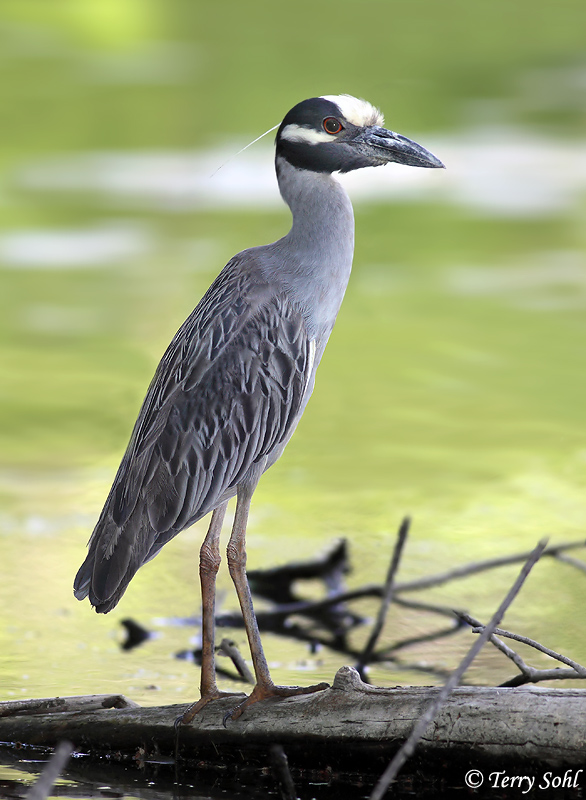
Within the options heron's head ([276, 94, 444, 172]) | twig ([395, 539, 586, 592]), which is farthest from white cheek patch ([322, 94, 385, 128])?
twig ([395, 539, 586, 592])

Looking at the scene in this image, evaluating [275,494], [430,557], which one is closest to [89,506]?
[275,494]

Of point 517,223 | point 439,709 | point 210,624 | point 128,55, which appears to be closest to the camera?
point 439,709

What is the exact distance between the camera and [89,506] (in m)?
7.53

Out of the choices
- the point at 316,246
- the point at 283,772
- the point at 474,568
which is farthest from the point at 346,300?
the point at 283,772

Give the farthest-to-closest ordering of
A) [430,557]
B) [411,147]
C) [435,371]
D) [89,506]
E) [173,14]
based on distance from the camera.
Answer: [173,14], [435,371], [89,506], [430,557], [411,147]

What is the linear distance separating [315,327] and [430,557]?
2164mm

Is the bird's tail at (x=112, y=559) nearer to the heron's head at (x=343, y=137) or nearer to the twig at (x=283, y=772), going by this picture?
the twig at (x=283, y=772)

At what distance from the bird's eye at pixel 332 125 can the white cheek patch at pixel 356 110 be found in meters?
0.04

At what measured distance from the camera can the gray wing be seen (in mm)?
4805

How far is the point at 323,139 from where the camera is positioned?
16.4 ft

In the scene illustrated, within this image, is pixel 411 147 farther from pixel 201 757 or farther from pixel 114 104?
pixel 114 104

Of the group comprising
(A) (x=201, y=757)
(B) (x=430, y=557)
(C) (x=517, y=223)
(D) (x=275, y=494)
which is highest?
(C) (x=517, y=223)

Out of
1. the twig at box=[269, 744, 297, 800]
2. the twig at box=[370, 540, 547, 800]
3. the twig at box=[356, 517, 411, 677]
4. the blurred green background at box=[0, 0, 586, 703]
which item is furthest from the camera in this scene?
the blurred green background at box=[0, 0, 586, 703]

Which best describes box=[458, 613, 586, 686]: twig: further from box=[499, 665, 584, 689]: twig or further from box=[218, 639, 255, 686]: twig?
box=[218, 639, 255, 686]: twig
